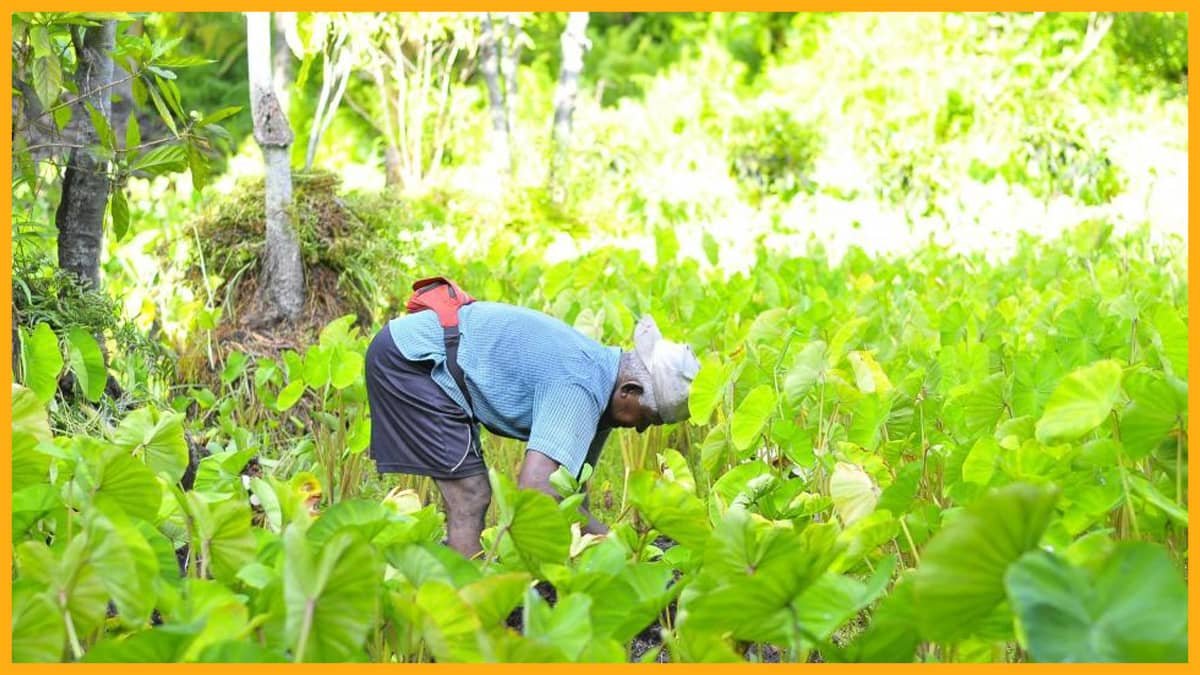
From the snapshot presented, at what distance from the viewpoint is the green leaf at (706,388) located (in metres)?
2.52

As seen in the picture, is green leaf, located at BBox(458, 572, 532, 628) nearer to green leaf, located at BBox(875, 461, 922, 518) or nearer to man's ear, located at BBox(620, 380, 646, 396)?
green leaf, located at BBox(875, 461, 922, 518)

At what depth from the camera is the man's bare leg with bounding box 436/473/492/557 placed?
2840 mm

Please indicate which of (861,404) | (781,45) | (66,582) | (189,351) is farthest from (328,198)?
(781,45)

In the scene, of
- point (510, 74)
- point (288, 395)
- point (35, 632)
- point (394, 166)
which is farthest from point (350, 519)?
point (394, 166)

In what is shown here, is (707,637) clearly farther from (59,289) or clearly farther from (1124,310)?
(59,289)

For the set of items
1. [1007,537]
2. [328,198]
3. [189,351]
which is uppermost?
[1007,537]

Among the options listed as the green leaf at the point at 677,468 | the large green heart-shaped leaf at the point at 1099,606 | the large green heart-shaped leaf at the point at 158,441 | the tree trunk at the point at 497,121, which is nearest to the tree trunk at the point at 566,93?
the tree trunk at the point at 497,121

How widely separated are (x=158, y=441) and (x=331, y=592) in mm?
794

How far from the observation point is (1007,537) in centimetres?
146

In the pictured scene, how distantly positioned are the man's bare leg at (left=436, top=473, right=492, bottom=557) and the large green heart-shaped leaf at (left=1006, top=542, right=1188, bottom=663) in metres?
1.56

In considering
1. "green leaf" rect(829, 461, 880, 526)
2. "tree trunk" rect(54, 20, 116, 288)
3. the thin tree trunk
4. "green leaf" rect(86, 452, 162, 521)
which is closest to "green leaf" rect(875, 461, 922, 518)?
"green leaf" rect(829, 461, 880, 526)

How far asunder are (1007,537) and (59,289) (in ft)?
8.18

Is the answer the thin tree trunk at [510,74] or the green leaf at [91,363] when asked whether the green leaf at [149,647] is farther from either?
the thin tree trunk at [510,74]

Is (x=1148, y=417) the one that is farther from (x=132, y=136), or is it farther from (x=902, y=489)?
(x=132, y=136)
